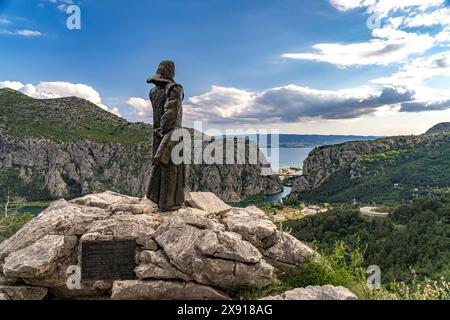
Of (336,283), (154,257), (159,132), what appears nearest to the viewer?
(336,283)

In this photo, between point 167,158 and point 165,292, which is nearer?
point 165,292

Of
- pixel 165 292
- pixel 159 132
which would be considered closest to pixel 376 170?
pixel 159 132

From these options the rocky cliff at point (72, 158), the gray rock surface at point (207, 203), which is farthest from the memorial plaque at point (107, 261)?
the rocky cliff at point (72, 158)

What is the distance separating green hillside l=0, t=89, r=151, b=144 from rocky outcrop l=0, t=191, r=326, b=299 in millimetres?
122847

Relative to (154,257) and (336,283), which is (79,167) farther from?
(336,283)

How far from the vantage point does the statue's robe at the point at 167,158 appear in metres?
9.25

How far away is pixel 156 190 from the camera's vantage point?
9.61m

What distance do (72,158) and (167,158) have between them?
394ft

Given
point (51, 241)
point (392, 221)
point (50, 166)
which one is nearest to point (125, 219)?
point (51, 241)

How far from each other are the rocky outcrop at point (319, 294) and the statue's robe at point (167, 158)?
4.18 m

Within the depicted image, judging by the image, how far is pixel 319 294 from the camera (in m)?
6.28

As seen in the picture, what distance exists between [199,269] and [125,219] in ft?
7.71

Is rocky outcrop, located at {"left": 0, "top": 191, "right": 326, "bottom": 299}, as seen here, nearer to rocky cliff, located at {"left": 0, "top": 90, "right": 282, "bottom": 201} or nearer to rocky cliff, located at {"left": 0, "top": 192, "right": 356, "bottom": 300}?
rocky cliff, located at {"left": 0, "top": 192, "right": 356, "bottom": 300}

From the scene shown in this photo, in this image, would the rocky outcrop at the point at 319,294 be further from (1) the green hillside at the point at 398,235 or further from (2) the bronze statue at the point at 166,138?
(1) the green hillside at the point at 398,235
